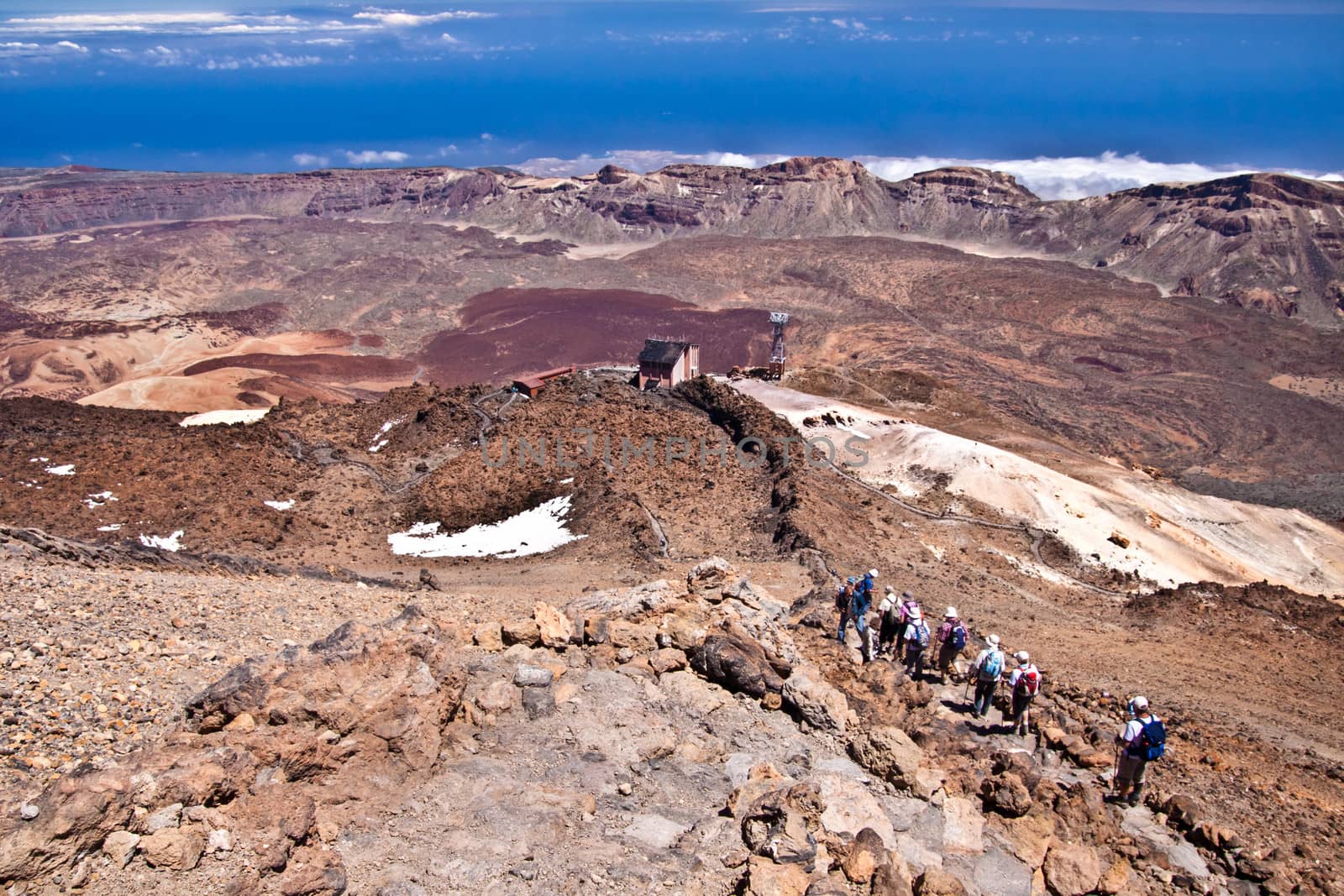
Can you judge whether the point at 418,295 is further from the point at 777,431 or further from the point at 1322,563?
the point at 1322,563

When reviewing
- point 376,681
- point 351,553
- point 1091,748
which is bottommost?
point 351,553

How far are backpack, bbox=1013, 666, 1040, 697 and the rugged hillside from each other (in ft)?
368

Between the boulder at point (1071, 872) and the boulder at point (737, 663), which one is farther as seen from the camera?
the boulder at point (737, 663)

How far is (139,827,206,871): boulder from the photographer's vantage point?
773 cm

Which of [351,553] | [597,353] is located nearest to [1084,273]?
[597,353]

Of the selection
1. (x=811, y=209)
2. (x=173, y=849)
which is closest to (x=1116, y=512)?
(x=173, y=849)

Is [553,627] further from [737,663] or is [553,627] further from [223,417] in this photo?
[223,417]

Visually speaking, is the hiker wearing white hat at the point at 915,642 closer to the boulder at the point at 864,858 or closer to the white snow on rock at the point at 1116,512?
the boulder at the point at 864,858

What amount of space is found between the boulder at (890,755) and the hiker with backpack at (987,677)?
2751 millimetres

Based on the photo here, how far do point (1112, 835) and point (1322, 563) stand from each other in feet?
116

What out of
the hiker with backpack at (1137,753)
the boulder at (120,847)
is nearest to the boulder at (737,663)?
the hiker with backpack at (1137,753)

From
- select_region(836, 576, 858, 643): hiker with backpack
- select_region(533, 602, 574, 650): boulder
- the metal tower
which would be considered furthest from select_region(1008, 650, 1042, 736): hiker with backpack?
the metal tower

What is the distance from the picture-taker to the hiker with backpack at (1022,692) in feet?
45.8

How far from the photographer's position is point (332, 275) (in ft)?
381
